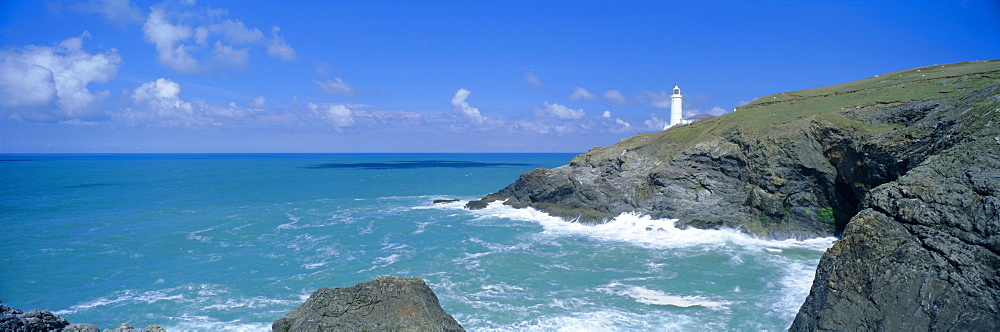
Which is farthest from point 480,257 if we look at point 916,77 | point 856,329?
point 916,77

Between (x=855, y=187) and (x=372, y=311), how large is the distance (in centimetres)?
2663

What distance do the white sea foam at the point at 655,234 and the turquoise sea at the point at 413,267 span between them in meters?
0.12

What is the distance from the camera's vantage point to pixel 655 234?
3031 centimetres

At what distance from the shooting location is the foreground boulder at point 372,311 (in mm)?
11172

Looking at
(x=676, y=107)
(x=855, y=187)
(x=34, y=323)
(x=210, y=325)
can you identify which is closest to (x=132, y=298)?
(x=210, y=325)

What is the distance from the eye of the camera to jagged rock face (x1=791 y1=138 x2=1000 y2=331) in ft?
37.6

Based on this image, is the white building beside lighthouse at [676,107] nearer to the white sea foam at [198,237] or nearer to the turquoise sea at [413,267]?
the turquoise sea at [413,267]

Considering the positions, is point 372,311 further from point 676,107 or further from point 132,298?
point 676,107

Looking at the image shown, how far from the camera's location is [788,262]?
23266mm

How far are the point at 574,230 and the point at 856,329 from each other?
21566 millimetres

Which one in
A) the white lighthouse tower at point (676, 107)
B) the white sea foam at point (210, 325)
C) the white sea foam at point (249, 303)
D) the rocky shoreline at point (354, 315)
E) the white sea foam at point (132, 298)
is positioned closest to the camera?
the rocky shoreline at point (354, 315)

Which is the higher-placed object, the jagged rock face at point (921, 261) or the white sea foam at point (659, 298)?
the jagged rock face at point (921, 261)

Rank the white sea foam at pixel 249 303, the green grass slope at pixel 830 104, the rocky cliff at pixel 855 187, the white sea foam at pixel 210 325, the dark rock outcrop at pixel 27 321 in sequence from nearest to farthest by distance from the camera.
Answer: the dark rock outcrop at pixel 27 321
the rocky cliff at pixel 855 187
the white sea foam at pixel 210 325
the white sea foam at pixel 249 303
the green grass slope at pixel 830 104

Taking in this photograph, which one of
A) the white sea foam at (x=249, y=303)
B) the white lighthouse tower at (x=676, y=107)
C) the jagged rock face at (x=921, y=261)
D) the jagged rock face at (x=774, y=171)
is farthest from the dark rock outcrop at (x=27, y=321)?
the white lighthouse tower at (x=676, y=107)
